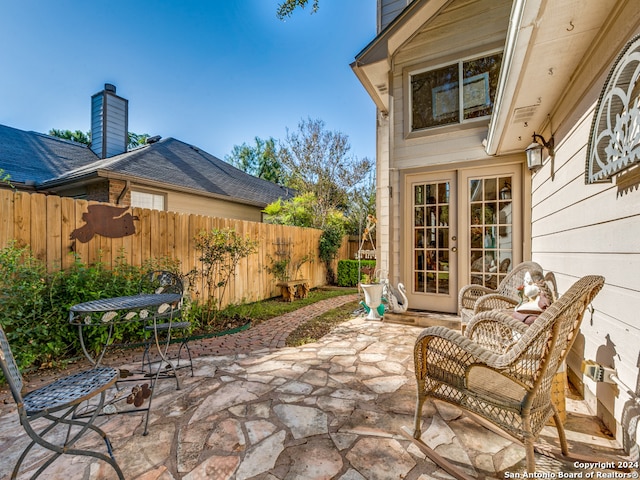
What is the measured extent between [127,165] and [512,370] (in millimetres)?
8852

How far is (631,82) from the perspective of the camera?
1.46 meters

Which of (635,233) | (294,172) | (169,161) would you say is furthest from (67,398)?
(294,172)

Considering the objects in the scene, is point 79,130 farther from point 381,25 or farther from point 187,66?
point 381,25

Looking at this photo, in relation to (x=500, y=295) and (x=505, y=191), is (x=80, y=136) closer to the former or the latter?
(x=505, y=191)

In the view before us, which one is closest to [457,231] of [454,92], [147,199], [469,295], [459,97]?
[469,295]

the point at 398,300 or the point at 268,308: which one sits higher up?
the point at 398,300

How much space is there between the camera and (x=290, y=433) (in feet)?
6.22

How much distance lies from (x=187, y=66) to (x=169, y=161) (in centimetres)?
302

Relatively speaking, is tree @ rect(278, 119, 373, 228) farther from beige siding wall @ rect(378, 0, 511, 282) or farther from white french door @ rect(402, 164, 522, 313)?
white french door @ rect(402, 164, 522, 313)

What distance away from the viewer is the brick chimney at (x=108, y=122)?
962 cm

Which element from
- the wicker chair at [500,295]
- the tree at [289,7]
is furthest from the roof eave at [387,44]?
the wicker chair at [500,295]

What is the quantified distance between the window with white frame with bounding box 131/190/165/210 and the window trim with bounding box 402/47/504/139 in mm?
6573

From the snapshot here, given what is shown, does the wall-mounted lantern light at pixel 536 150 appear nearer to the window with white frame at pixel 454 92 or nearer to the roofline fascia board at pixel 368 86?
the window with white frame at pixel 454 92

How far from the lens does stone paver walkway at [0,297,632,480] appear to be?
159 centimetres
